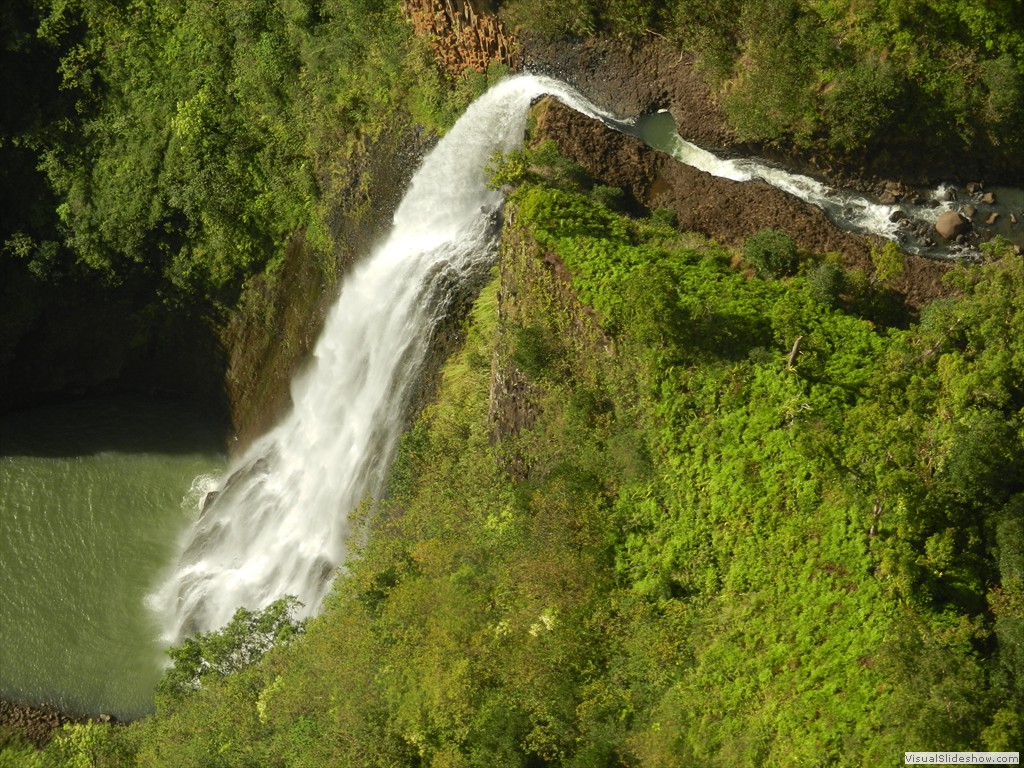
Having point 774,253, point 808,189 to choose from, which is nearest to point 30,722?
point 774,253

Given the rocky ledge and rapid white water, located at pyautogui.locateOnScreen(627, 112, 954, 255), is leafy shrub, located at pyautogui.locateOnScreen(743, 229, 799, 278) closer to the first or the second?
rapid white water, located at pyautogui.locateOnScreen(627, 112, 954, 255)

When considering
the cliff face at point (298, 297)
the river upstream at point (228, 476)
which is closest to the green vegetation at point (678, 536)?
the river upstream at point (228, 476)

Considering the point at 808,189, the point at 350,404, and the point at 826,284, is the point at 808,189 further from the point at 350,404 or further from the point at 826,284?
the point at 350,404

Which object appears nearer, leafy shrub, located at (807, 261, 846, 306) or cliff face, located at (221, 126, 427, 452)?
leafy shrub, located at (807, 261, 846, 306)

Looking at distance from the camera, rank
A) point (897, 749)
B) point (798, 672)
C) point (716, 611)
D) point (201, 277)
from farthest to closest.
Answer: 1. point (201, 277)
2. point (716, 611)
3. point (798, 672)
4. point (897, 749)

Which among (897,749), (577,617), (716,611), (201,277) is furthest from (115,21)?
(897,749)

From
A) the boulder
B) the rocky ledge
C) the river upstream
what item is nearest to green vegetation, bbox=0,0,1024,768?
the river upstream

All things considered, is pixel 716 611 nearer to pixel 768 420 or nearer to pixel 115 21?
pixel 768 420
